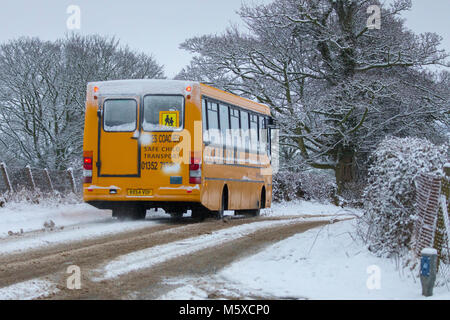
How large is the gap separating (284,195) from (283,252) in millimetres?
20574

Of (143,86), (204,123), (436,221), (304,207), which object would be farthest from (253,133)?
(436,221)

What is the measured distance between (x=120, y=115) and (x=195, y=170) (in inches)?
85.5

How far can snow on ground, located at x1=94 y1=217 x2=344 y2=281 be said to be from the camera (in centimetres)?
899

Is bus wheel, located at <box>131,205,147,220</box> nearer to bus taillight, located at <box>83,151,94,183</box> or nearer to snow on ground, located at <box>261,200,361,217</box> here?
bus taillight, located at <box>83,151,94,183</box>

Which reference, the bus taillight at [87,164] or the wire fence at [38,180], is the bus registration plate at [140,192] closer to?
the bus taillight at [87,164]

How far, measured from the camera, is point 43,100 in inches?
1716

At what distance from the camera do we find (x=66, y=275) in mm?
8367

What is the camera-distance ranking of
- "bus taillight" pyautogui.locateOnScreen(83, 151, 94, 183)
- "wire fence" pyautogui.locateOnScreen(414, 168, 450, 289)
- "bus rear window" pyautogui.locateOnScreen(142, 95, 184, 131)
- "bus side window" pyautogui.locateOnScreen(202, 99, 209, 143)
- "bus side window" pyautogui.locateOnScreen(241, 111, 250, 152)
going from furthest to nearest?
"bus side window" pyautogui.locateOnScreen(241, 111, 250, 152) → "bus side window" pyautogui.locateOnScreen(202, 99, 209, 143) → "bus taillight" pyautogui.locateOnScreen(83, 151, 94, 183) → "bus rear window" pyautogui.locateOnScreen(142, 95, 184, 131) → "wire fence" pyautogui.locateOnScreen(414, 168, 450, 289)

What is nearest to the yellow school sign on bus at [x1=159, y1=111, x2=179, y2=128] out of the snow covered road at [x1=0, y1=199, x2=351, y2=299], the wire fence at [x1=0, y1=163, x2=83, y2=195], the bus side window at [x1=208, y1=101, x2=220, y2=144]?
the bus side window at [x1=208, y1=101, x2=220, y2=144]

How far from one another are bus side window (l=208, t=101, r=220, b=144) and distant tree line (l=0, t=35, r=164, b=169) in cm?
2585

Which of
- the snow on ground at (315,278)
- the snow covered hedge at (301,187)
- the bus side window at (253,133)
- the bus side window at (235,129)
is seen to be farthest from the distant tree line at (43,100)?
the snow on ground at (315,278)

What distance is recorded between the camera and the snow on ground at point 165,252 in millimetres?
8992
